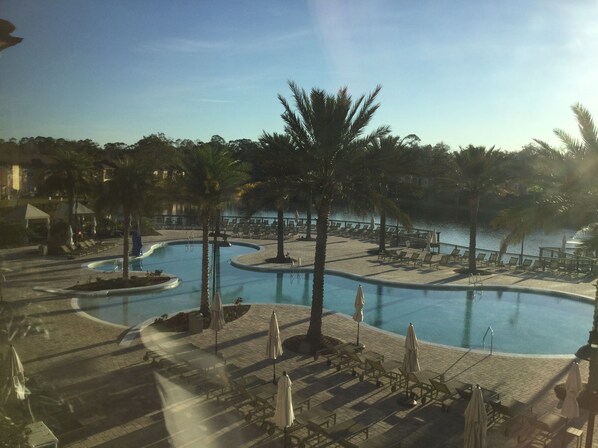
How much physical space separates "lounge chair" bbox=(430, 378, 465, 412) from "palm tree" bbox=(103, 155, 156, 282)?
13.3 meters

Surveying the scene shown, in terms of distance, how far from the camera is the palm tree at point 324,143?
13938mm

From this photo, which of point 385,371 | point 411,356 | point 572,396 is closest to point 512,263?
point 385,371

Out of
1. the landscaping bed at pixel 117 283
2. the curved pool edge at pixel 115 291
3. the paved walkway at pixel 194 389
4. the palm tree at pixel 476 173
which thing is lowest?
the paved walkway at pixel 194 389

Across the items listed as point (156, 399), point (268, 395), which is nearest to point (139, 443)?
point (156, 399)

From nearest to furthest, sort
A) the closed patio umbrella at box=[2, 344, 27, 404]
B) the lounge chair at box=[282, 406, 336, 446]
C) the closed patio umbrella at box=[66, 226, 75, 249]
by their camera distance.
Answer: the closed patio umbrella at box=[2, 344, 27, 404], the lounge chair at box=[282, 406, 336, 446], the closed patio umbrella at box=[66, 226, 75, 249]

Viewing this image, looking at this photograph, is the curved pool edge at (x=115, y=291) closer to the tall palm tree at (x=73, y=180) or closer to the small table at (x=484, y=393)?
the tall palm tree at (x=73, y=180)

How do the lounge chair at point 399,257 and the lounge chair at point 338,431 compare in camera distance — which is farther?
the lounge chair at point 399,257

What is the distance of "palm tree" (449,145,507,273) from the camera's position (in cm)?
2697

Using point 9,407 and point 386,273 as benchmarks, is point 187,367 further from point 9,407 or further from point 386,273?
point 386,273

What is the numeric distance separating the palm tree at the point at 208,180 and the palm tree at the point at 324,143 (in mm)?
2791

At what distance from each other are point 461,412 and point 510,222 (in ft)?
14.2

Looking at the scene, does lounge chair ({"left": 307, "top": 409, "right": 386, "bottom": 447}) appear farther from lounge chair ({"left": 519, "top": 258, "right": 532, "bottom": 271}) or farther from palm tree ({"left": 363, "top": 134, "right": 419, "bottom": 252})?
lounge chair ({"left": 519, "top": 258, "right": 532, "bottom": 271})

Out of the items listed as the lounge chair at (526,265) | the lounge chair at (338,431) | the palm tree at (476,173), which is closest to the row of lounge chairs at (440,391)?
the lounge chair at (338,431)

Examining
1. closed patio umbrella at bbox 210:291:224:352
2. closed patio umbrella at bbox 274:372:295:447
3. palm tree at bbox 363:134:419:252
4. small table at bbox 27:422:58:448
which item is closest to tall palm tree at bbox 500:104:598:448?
palm tree at bbox 363:134:419:252
